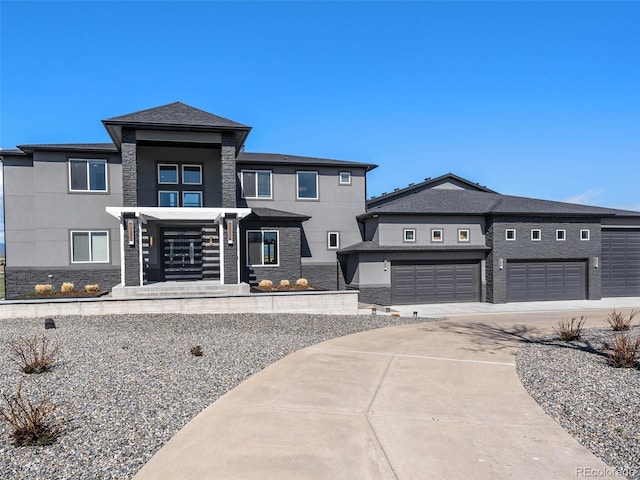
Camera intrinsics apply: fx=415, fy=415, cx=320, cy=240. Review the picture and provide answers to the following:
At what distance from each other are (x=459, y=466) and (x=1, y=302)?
1498 cm

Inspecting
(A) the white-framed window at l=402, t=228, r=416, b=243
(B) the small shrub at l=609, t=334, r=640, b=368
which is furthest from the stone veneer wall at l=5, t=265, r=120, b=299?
(B) the small shrub at l=609, t=334, r=640, b=368

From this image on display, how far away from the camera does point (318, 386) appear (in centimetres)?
696

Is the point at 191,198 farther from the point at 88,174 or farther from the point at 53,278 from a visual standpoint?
the point at 53,278

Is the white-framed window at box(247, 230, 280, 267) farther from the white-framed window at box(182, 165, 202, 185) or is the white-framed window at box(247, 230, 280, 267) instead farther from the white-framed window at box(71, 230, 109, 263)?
the white-framed window at box(71, 230, 109, 263)

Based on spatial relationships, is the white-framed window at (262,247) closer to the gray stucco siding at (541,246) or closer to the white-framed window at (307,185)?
the white-framed window at (307,185)

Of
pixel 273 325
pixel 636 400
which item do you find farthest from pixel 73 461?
pixel 273 325

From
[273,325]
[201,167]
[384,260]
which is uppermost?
[201,167]

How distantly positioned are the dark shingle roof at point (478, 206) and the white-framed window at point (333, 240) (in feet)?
5.67

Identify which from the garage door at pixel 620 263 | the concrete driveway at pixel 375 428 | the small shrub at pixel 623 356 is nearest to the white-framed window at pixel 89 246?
the concrete driveway at pixel 375 428

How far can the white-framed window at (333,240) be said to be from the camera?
22.4 m

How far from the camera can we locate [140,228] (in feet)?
54.0

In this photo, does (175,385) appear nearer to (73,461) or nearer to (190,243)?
(73,461)

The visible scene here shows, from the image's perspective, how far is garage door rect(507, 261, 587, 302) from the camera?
2145 cm

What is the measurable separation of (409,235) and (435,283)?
111 inches
